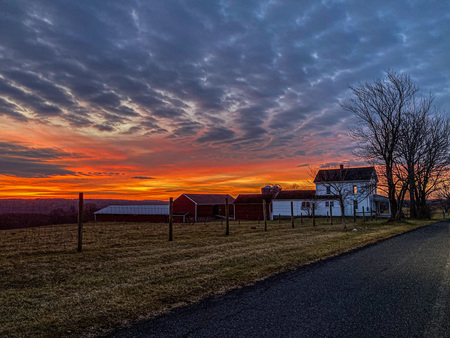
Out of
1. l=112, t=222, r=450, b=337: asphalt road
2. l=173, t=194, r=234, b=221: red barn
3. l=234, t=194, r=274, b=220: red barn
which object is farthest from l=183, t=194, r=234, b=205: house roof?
l=112, t=222, r=450, b=337: asphalt road

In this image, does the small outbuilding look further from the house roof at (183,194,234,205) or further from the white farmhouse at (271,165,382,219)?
the white farmhouse at (271,165,382,219)

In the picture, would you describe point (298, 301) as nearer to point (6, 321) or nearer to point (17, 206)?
point (6, 321)

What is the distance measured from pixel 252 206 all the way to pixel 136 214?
62.4 feet

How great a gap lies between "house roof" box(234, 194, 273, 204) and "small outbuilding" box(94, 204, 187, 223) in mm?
10996

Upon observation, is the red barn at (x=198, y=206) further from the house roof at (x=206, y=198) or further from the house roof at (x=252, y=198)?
the house roof at (x=252, y=198)

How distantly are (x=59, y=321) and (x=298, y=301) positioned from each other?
415 cm

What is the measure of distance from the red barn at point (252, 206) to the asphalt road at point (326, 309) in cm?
4121

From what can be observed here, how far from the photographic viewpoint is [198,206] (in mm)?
49250

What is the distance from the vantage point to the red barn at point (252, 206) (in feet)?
162

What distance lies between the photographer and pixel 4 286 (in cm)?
682

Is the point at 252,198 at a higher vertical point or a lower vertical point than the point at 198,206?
higher

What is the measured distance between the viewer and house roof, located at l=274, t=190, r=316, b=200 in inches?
1909

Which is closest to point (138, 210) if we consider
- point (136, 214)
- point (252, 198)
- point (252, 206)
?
point (136, 214)

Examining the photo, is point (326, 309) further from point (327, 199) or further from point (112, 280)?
point (327, 199)
